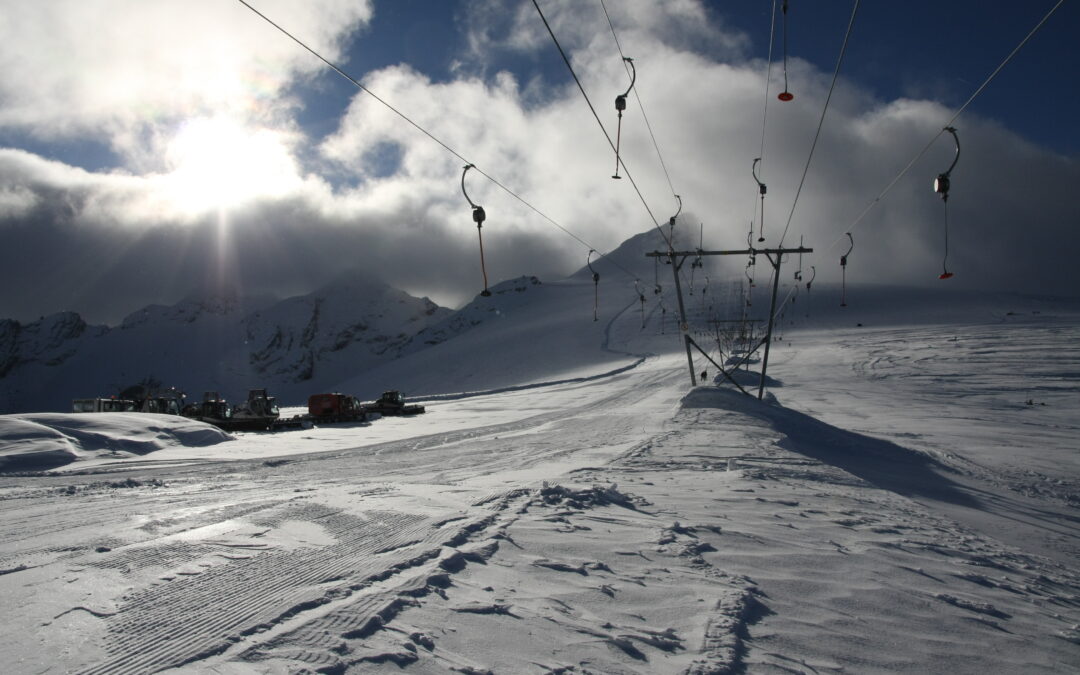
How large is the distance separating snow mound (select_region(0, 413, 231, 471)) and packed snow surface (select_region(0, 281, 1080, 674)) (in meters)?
0.09

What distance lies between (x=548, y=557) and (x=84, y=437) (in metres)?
13.9

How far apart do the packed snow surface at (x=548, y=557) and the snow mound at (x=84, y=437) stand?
89 millimetres

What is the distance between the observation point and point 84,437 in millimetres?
14078

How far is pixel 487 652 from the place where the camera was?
3.42 m

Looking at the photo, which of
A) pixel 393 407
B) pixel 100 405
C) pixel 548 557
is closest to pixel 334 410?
pixel 393 407

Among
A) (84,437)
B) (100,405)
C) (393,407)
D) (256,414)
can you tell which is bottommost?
(393,407)

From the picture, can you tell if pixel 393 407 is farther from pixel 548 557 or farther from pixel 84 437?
pixel 548 557

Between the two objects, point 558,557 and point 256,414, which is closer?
point 558,557

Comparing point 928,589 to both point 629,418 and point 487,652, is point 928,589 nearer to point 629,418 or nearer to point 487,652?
point 487,652

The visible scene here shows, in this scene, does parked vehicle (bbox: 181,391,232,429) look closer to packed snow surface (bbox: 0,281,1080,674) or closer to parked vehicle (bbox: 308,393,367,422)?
parked vehicle (bbox: 308,393,367,422)

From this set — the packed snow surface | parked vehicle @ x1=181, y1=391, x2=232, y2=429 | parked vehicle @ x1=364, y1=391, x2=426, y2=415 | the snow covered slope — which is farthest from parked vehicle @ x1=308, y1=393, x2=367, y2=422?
the packed snow surface

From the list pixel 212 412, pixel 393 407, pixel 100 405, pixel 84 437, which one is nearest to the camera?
pixel 84 437

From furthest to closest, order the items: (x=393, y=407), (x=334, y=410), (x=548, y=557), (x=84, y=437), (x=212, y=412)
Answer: (x=393, y=407)
(x=334, y=410)
(x=212, y=412)
(x=84, y=437)
(x=548, y=557)

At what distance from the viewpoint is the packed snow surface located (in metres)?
3.53
